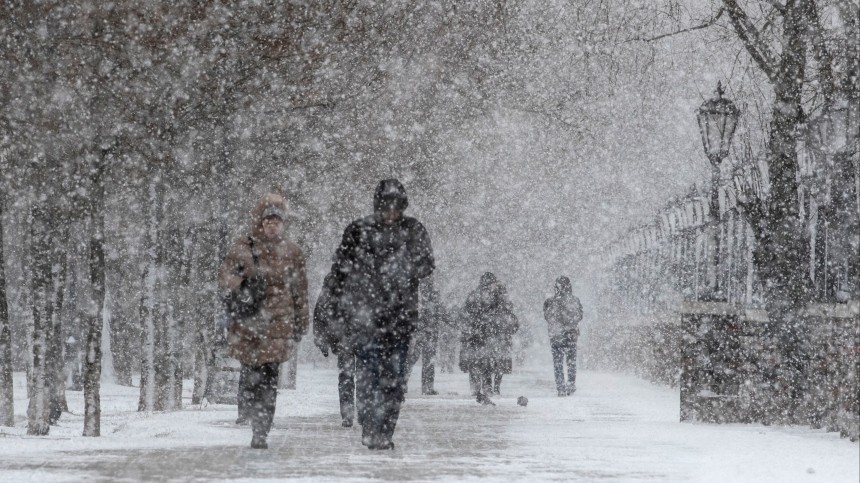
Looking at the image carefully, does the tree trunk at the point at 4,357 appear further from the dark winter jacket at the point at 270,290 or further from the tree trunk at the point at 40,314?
the dark winter jacket at the point at 270,290

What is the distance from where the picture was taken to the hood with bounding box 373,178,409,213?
10875 millimetres

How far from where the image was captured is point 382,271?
10.9 m

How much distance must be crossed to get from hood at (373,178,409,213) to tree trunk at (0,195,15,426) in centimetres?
586

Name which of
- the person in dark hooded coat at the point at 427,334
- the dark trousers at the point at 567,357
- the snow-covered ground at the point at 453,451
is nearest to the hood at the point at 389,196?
the snow-covered ground at the point at 453,451

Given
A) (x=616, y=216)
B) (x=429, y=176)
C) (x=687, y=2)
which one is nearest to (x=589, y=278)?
(x=616, y=216)

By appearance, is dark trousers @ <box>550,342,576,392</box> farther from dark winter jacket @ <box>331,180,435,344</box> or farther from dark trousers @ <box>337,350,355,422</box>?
dark winter jacket @ <box>331,180,435,344</box>

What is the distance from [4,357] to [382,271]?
6.61m

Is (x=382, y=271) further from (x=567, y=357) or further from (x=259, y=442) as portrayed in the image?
(x=567, y=357)

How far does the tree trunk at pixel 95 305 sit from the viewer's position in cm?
1484

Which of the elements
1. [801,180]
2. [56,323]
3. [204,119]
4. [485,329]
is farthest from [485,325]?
[801,180]

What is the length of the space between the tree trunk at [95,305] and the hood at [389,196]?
494cm

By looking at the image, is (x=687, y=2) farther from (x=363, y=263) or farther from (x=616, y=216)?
(x=616, y=216)

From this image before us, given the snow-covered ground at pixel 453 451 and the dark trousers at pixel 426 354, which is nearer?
the snow-covered ground at pixel 453 451

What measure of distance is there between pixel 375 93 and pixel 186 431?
7.93 metres
